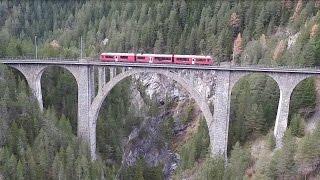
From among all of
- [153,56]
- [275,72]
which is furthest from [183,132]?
[275,72]

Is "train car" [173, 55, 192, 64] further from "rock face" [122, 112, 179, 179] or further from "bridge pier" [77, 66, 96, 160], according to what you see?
"rock face" [122, 112, 179, 179]

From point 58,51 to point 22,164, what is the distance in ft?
118

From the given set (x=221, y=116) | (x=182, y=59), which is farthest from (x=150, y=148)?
(x=182, y=59)

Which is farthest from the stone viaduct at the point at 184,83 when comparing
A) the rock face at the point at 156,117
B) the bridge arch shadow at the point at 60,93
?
the bridge arch shadow at the point at 60,93

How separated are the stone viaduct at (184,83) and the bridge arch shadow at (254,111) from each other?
271cm

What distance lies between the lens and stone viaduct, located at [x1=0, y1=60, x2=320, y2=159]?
56.0 m

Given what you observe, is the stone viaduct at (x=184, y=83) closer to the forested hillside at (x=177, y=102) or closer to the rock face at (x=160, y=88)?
the forested hillside at (x=177, y=102)

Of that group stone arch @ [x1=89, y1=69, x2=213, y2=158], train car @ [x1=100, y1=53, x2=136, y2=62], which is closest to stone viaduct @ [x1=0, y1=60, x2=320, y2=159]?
stone arch @ [x1=89, y1=69, x2=213, y2=158]

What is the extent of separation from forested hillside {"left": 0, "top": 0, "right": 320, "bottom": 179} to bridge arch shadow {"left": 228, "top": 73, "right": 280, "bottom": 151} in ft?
0.46

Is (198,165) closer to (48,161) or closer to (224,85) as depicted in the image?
(224,85)

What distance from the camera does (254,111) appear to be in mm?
61375

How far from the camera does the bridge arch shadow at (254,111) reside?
203 ft

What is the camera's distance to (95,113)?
210 ft

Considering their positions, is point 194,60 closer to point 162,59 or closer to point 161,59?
point 162,59
